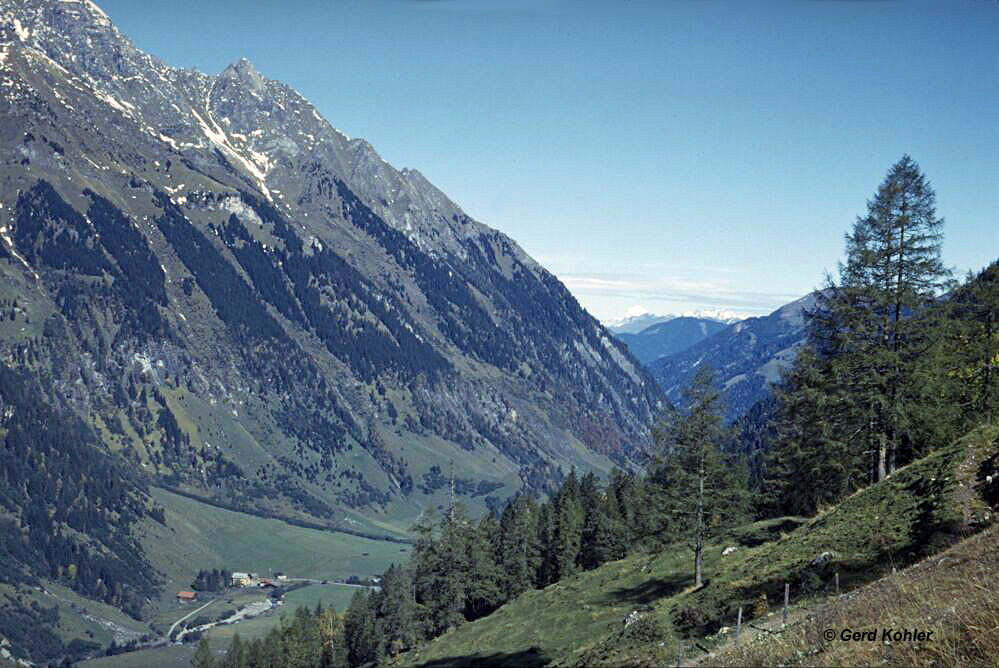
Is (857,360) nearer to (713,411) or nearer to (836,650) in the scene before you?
(713,411)

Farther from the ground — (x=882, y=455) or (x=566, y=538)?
(x=882, y=455)

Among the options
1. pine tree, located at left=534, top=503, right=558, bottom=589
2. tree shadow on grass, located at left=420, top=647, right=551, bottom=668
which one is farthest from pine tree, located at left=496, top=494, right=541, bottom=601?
tree shadow on grass, located at left=420, top=647, right=551, bottom=668

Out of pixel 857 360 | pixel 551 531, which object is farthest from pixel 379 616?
pixel 857 360

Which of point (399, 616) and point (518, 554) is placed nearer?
point (399, 616)

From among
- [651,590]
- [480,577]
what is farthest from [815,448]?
[480,577]

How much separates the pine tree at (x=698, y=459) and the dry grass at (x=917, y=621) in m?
23.2

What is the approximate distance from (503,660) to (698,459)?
19215mm

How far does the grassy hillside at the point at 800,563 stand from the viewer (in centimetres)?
2962

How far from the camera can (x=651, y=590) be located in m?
53.2

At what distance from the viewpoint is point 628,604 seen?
52.1 m

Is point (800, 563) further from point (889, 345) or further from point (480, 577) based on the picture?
point (480, 577)

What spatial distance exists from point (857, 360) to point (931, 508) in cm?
1472

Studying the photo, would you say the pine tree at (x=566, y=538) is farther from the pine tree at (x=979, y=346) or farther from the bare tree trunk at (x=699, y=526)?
the pine tree at (x=979, y=346)

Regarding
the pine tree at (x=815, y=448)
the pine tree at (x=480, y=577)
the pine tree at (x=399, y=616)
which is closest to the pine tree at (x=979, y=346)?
the pine tree at (x=815, y=448)
